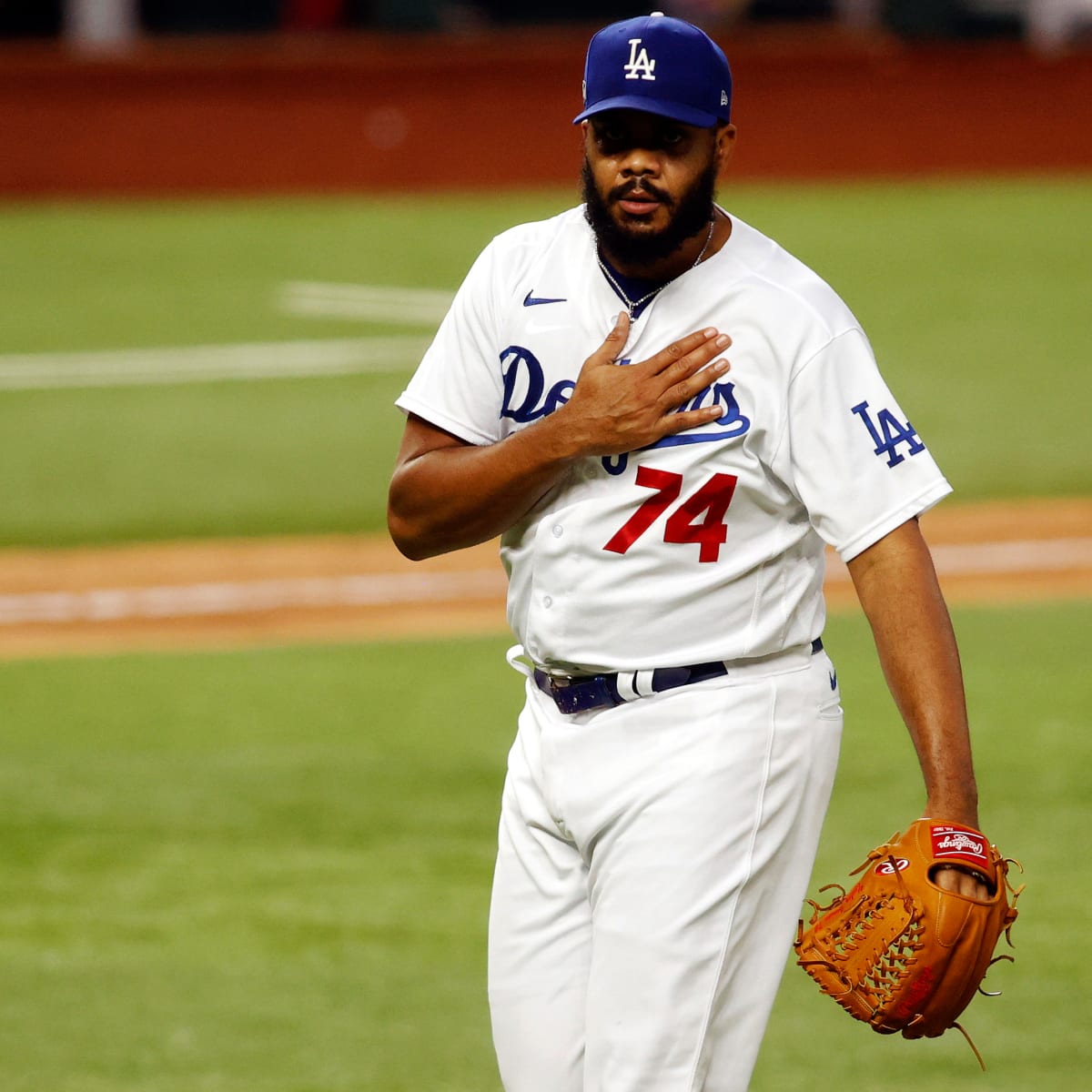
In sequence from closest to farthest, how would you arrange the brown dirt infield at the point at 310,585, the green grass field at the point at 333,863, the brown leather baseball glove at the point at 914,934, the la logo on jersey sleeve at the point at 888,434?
1. the brown leather baseball glove at the point at 914,934
2. the la logo on jersey sleeve at the point at 888,434
3. the green grass field at the point at 333,863
4. the brown dirt infield at the point at 310,585

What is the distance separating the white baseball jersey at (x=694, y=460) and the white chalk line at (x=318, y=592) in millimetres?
6104

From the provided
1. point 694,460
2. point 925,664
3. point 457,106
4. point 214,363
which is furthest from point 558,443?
point 457,106

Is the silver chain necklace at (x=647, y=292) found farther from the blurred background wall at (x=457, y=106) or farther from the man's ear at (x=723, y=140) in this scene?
the blurred background wall at (x=457, y=106)

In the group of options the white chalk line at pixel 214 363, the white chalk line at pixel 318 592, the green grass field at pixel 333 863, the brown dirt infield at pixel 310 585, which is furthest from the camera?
the white chalk line at pixel 214 363

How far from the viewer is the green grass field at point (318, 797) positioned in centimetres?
460

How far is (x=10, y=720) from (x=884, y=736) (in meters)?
3.12

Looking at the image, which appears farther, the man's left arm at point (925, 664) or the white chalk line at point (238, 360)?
the white chalk line at point (238, 360)

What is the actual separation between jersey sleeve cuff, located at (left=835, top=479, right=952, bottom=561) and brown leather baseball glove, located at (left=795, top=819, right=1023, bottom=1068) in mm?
383

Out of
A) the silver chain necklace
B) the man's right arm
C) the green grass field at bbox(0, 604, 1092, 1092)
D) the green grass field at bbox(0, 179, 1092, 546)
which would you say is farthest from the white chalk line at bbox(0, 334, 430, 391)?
the silver chain necklace

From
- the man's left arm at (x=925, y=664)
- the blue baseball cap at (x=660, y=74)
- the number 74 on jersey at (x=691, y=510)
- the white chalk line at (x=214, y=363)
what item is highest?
the blue baseball cap at (x=660, y=74)

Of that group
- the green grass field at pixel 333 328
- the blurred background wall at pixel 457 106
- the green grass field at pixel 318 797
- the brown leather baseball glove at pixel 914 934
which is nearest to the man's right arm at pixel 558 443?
the brown leather baseball glove at pixel 914 934

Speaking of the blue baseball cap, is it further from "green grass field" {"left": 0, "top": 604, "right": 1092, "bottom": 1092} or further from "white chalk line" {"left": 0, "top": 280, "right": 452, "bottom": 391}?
"white chalk line" {"left": 0, "top": 280, "right": 452, "bottom": 391}

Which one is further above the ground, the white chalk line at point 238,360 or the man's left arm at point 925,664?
the man's left arm at point 925,664

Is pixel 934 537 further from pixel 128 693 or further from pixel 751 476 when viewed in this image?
pixel 751 476
